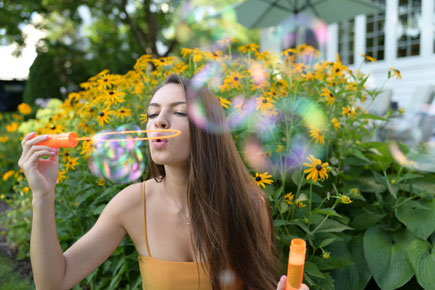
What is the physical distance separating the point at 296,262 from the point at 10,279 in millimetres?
2444

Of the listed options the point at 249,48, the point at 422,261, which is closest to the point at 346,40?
the point at 249,48

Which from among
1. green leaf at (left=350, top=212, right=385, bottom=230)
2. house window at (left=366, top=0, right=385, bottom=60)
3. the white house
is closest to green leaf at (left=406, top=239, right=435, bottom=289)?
green leaf at (left=350, top=212, right=385, bottom=230)

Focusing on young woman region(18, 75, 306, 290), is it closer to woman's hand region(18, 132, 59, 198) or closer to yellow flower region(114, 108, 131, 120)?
woman's hand region(18, 132, 59, 198)

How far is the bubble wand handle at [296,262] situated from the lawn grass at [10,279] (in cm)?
212

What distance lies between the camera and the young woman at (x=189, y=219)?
1.26 meters

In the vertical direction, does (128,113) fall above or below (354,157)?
above

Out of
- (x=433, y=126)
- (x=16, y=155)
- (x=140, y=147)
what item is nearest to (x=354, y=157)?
(x=140, y=147)

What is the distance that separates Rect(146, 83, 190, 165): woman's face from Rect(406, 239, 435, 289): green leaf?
4.04 ft

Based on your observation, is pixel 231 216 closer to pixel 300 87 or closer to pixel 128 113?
pixel 128 113

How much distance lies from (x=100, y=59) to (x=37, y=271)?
43.1 ft

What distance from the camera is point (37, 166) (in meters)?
1.10

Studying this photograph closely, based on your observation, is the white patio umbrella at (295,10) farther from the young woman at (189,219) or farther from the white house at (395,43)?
the young woman at (189,219)

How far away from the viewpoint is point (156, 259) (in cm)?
133

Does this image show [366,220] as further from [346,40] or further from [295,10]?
[346,40]
